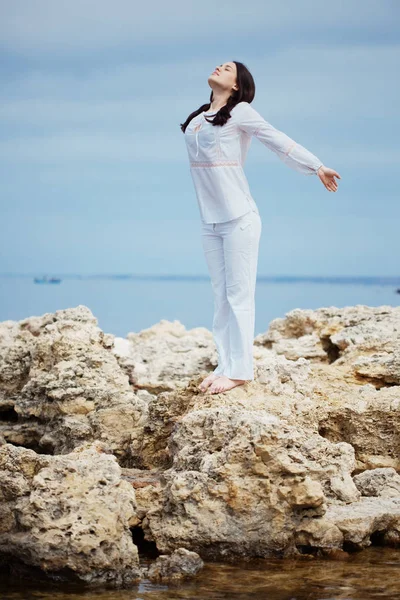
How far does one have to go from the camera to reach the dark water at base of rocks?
459cm

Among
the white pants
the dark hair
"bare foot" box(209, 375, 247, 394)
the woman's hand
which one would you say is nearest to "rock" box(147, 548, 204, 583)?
"bare foot" box(209, 375, 247, 394)

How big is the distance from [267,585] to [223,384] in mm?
1736

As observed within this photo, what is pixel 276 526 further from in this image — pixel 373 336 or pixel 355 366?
pixel 373 336

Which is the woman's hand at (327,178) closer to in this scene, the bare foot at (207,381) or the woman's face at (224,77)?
the woman's face at (224,77)

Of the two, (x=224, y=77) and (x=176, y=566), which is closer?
(x=176, y=566)

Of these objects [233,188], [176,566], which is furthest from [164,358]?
[176,566]

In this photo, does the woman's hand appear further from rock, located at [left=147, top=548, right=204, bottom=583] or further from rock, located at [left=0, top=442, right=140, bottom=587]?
rock, located at [left=147, top=548, right=204, bottom=583]

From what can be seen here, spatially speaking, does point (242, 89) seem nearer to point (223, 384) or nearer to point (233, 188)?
point (233, 188)

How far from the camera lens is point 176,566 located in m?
4.86

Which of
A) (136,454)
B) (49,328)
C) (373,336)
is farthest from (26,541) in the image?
(373,336)

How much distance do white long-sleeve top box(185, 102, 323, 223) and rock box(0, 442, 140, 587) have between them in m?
2.06

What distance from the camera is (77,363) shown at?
691 centimetres

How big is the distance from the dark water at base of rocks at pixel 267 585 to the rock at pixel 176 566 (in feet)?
0.16

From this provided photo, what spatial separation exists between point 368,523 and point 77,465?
167 centimetres
